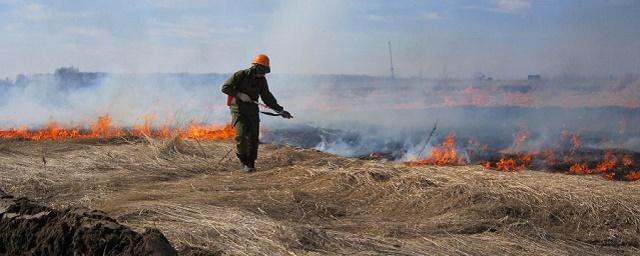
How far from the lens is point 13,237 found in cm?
512

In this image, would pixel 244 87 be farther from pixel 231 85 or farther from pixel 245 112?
pixel 245 112

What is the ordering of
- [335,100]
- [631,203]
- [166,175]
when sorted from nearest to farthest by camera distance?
[631,203]
[166,175]
[335,100]

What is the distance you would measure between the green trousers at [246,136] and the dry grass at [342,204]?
222 millimetres

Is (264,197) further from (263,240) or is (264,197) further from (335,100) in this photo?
(335,100)

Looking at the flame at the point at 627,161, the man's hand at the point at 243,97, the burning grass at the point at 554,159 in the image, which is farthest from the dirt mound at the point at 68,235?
the flame at the point at 627,161

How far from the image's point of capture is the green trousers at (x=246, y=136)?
9.05m

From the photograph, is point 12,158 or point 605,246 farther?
point 12,158

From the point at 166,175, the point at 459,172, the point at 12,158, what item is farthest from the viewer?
the point at 12,158

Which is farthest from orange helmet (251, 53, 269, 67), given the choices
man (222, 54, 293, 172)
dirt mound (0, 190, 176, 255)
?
dirt mound (0, 190, 176, 255)

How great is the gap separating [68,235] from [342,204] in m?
2.85

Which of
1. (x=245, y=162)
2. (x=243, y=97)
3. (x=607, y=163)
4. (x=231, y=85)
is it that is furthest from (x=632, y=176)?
(x=231, y=85)

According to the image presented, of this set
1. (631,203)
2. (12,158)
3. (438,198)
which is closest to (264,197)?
(438,198)

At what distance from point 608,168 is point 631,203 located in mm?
4716

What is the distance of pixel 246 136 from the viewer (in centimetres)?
909
